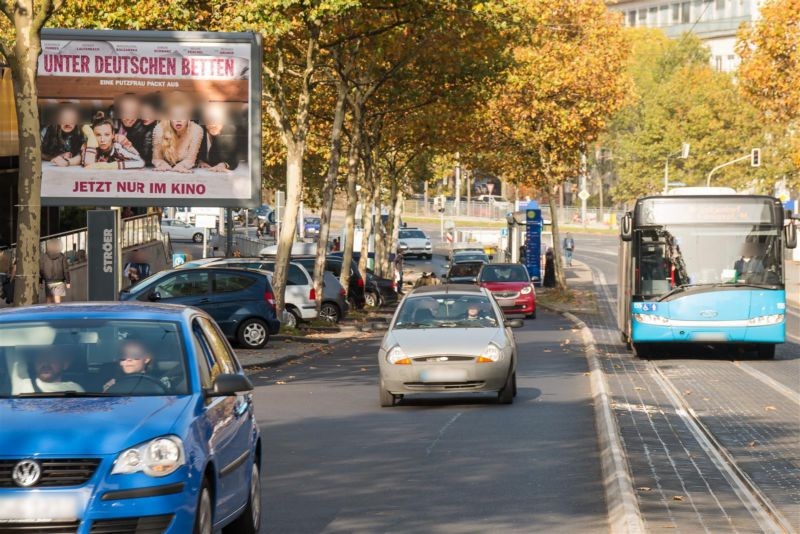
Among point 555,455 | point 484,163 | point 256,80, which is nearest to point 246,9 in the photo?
point 256,80

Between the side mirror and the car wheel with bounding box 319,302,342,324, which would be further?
the car wheel with bounding box 319,302,342,324

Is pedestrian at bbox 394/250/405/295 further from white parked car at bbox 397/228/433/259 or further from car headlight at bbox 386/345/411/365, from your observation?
car headlight at bbox 386/345/411/365

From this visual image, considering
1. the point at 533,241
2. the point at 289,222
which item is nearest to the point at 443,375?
the point at 289,222

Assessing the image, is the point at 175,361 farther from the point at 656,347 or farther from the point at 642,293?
the point at 656,347

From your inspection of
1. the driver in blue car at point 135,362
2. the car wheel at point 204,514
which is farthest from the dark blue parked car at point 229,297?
the car wheel at point 204,514

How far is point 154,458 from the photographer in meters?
7.24

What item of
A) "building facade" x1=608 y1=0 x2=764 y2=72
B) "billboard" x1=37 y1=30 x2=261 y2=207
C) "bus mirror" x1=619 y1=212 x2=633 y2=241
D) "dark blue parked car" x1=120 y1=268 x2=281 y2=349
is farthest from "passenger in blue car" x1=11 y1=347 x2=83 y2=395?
"building facade" x1=608 y1=0 x2=764 y2=72

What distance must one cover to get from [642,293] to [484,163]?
107 feet

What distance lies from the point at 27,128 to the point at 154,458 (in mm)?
10871

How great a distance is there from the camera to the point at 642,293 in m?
26.6

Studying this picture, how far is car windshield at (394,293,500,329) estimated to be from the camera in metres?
18.8

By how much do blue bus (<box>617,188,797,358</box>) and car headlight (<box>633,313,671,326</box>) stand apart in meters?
0.02

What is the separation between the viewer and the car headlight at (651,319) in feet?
86.3

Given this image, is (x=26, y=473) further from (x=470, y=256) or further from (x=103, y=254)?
(x=470, y=256)
